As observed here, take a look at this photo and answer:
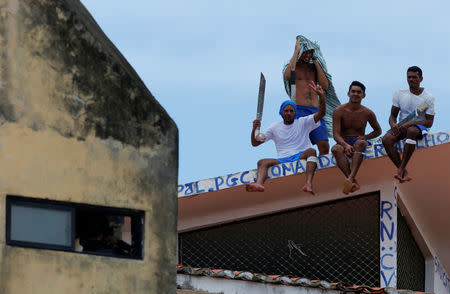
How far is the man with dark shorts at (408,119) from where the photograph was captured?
14547 millimetres

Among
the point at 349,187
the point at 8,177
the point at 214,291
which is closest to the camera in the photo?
the point at 8,177

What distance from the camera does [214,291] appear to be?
44.7 feet

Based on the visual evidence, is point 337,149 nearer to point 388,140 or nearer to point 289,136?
point 388,140

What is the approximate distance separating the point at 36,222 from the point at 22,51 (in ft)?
4.69

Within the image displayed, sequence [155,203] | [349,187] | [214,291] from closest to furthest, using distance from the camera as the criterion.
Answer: [155,203] < [214,291] < [349,187]

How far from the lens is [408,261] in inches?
640

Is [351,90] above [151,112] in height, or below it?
above

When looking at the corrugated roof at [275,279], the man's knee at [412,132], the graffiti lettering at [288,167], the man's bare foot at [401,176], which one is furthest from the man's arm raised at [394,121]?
the corrugated roof at [275,279]

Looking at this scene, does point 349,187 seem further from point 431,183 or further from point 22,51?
→ point 22,51

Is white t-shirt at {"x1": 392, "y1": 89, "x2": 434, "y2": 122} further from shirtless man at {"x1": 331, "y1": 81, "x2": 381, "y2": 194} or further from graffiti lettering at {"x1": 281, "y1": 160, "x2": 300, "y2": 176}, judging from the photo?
graffiti lettering at {"x1": 281, "y1": 160, "x2": 300, "y2": 176}

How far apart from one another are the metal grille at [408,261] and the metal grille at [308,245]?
35 cm

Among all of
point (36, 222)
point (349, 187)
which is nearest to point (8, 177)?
point (36, 222)

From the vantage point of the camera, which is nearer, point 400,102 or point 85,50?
point 85,50

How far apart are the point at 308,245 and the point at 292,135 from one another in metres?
1.53
